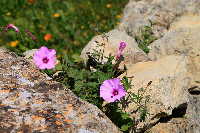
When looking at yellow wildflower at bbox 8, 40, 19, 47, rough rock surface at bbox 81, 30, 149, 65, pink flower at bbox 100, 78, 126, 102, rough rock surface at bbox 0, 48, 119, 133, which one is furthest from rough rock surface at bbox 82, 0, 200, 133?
yellow wildflower at bbox 8, 40, 19, 47

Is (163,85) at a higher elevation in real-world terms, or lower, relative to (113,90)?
higher

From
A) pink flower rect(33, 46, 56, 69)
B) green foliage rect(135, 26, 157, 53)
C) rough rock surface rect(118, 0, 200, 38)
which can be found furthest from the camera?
rough rock surface rect(118, 0, 200, 38)

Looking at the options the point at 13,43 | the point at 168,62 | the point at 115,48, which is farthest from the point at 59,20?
the point at 168,62

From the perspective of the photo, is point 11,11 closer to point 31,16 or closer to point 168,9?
point 31,16

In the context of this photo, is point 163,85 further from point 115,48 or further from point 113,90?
point 115,48

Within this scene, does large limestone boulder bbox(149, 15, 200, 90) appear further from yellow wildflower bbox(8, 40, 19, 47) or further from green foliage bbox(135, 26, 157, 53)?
yellow wildflower bbox(8, 40, 19, 47)

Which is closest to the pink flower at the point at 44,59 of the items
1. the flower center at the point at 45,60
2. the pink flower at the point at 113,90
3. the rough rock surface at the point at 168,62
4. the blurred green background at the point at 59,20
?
the flower center at the point at 45,60
